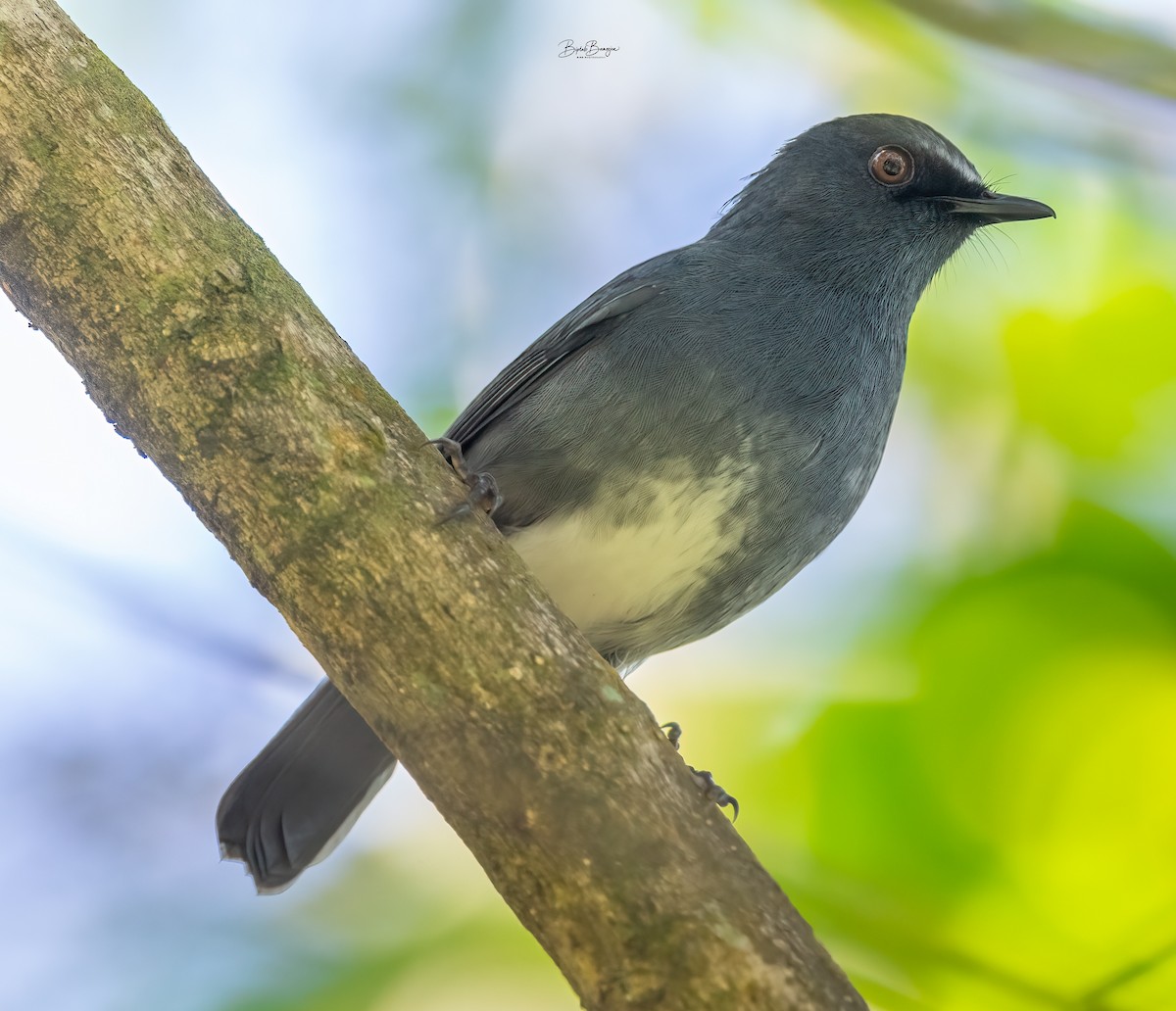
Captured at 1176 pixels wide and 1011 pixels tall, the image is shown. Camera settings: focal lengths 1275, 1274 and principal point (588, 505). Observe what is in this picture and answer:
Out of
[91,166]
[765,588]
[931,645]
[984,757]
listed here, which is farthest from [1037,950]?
[91,166]

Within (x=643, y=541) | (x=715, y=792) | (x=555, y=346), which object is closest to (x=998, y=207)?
(x=555, y=346)

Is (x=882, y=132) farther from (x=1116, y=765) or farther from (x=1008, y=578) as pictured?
(x=1116, y=765)

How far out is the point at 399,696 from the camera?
237cm

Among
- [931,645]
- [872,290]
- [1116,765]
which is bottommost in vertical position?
[1116,765]

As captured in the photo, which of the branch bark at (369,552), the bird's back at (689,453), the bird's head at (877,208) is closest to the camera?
the branch bark at (369,552)

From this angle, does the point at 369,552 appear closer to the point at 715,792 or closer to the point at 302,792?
the point at 715,792

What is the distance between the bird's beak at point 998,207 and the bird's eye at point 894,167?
5.9 inches

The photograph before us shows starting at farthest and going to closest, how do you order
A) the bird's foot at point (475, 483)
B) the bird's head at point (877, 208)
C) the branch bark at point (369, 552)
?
1. the bird's head at point (877, 208)
2. the bird's foot at point (475, 483)
3. the branch bark at point (369, 552)

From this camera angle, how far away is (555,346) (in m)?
3.90

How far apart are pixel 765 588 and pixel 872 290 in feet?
3.44

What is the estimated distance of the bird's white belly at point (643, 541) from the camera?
3.41m

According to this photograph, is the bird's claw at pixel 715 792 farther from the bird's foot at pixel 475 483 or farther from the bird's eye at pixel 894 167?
the bird's eye at pixel 894 167

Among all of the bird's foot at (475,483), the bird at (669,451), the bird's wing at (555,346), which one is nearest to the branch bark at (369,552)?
the bird's foot at (475,483)

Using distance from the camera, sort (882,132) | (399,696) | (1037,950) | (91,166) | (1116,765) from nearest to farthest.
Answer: (399,696) → (91,166) → (1037,950) → (1116,765) → (882,132)
